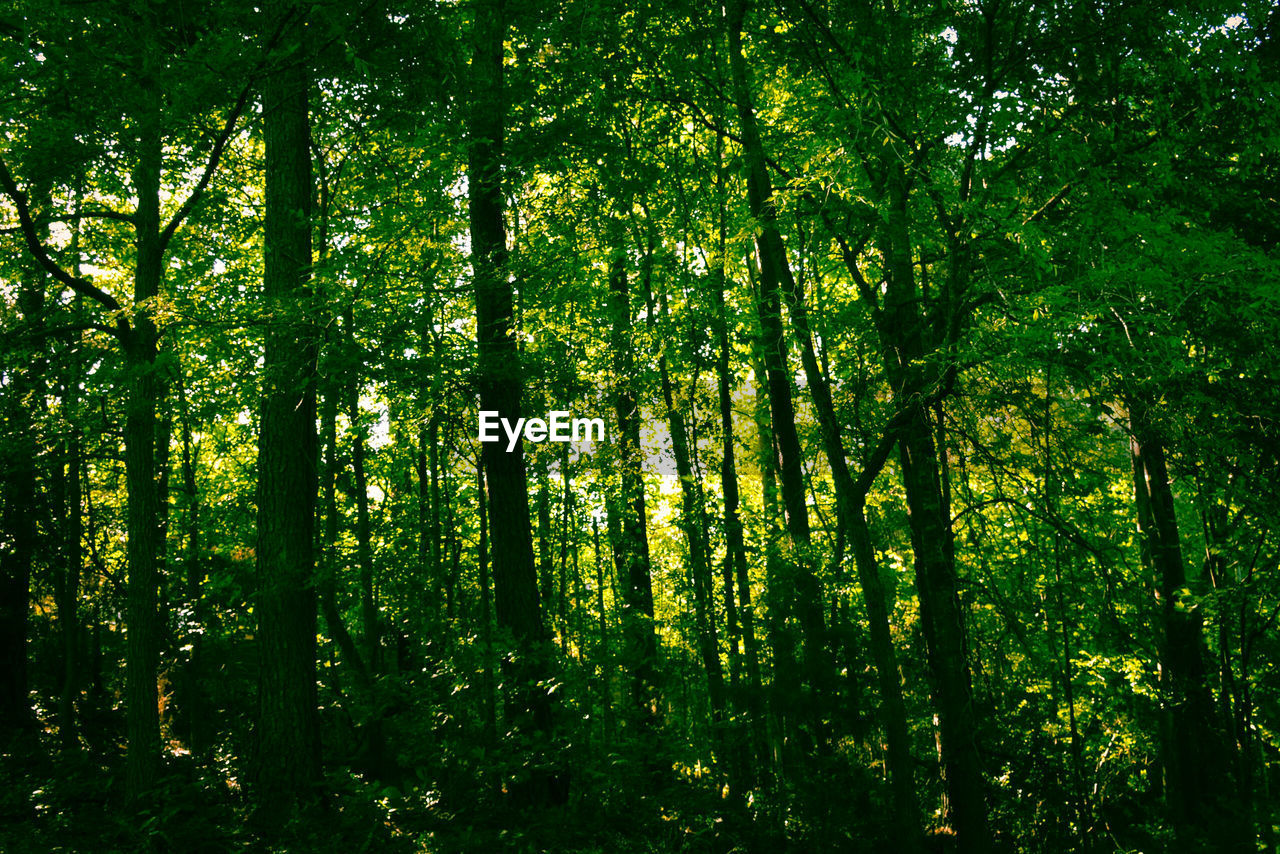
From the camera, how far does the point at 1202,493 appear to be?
22.4 ft

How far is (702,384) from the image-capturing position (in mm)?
10023

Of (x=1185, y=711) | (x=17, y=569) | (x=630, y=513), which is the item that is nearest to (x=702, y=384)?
(x=630, y=513)

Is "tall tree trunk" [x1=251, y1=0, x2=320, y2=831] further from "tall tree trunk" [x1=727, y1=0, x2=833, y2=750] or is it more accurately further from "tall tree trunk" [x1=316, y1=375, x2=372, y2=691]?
"tall tree trunk" [x1=727, y1=0, x2=833, y2=750]

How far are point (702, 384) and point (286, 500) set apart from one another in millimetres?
5276

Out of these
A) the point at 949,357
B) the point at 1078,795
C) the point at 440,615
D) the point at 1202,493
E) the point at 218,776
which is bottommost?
the point at 1078,795

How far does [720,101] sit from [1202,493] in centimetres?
581

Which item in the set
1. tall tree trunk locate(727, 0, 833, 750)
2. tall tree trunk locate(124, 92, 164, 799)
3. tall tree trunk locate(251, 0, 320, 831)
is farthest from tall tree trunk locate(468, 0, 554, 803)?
tall tree trunk locate(124, 92, 164, 799)

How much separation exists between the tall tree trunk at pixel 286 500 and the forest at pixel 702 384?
0.13 ft

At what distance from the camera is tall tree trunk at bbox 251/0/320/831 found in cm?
642

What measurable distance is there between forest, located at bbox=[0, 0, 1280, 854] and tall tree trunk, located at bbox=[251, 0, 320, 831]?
41mm

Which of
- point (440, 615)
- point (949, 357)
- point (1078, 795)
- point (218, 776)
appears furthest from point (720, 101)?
point (218, 776)

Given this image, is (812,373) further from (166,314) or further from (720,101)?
(166,314)

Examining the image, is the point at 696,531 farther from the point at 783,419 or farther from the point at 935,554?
the point at 935,554

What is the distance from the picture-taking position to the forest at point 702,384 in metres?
4.82
